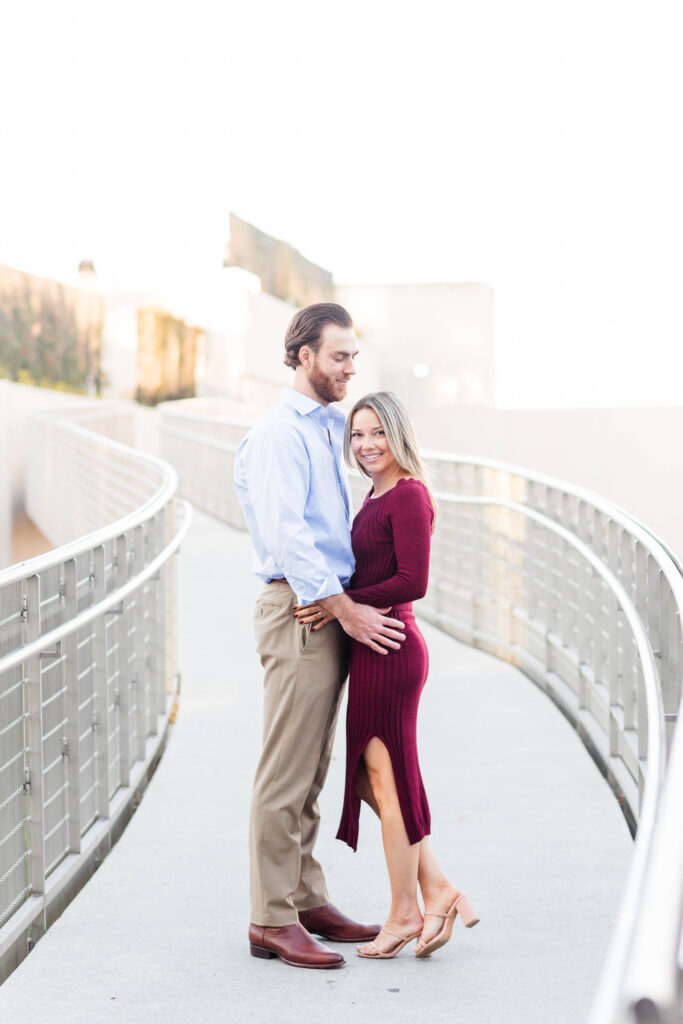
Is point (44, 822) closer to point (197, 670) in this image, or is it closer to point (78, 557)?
point (78, 557)

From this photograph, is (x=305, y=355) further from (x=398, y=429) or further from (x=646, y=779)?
(x=646, y=779)

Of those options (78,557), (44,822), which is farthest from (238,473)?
(44,822)

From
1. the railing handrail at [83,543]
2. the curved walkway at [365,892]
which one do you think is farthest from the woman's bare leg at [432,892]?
the railing handrail at [83,543]

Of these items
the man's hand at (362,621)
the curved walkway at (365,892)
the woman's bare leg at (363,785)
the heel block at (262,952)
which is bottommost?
the curved walkway at (365,892)

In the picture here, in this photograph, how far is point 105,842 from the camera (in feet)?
13.9

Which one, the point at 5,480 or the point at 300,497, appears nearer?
the point at 300,497

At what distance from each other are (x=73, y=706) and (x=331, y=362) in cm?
137

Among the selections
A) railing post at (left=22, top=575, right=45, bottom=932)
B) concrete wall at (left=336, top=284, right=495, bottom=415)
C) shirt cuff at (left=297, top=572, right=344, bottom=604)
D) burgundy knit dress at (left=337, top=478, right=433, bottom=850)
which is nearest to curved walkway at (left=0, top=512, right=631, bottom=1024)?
railing post at (left=22, top=575, right=45, bottom=932)

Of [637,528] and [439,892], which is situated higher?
[637,528]

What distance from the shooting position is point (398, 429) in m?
3.22

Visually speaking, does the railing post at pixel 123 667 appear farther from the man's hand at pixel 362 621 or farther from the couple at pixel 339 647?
the man's hand at pixel 362 621

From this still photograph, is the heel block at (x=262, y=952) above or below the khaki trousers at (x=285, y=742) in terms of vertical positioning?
below

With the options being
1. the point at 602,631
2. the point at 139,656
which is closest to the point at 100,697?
the point at 139,656

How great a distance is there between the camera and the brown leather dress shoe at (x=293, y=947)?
3180 millimetres
